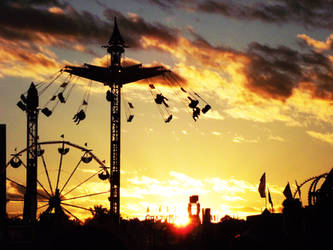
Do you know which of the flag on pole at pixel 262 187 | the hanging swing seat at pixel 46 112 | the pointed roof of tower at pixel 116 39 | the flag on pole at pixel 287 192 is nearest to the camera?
the flag on pole at pixel 287 192

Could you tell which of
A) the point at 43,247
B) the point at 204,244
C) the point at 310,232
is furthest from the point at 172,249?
the point at 43,247

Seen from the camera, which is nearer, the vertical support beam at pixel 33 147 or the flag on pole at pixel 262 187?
the flag on pole at pixel 262 187

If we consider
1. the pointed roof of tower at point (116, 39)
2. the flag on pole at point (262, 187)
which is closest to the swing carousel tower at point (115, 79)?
the pointed roof of tower at point (116, 39)

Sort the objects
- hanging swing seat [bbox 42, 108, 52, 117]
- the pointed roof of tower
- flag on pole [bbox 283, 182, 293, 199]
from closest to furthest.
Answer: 1. flag on pole [bbox 283, 182, 293, 199]
2. hanging swing seat [bbox 42, 108, 52, 117]
3. the pointed roof of tower

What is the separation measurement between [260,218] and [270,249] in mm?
12433

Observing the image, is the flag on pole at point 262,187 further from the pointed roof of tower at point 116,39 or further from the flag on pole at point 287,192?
the pointed roof of tower at point 116,39

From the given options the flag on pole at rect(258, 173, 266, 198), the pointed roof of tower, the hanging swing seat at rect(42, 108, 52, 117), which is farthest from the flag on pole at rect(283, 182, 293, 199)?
the pointed roof of tower

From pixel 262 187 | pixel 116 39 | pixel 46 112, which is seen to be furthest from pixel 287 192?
pixel 116 39

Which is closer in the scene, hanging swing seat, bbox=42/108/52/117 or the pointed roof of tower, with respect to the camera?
hanging swing seat, bbox=42/108/52/117

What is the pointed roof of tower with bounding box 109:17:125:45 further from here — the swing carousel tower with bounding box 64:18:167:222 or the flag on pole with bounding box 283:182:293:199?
the flag on pole with bounding box 283:182:293:199

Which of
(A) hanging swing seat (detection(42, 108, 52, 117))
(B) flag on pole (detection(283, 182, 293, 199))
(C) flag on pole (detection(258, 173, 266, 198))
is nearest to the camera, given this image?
(B) flag on pole (detection(283, 182, 293, 199))

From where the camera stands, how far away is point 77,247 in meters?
43.5

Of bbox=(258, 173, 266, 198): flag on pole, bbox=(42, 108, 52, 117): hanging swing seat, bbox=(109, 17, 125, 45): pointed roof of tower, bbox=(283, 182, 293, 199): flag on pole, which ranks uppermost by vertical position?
bbox=(109, 17, 125, 45): pointed roof of tower

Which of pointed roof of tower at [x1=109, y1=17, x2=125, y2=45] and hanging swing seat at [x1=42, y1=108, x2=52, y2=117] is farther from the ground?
pointed roof of tower at [x1=109, y1=17, x2=125, y2=45]
